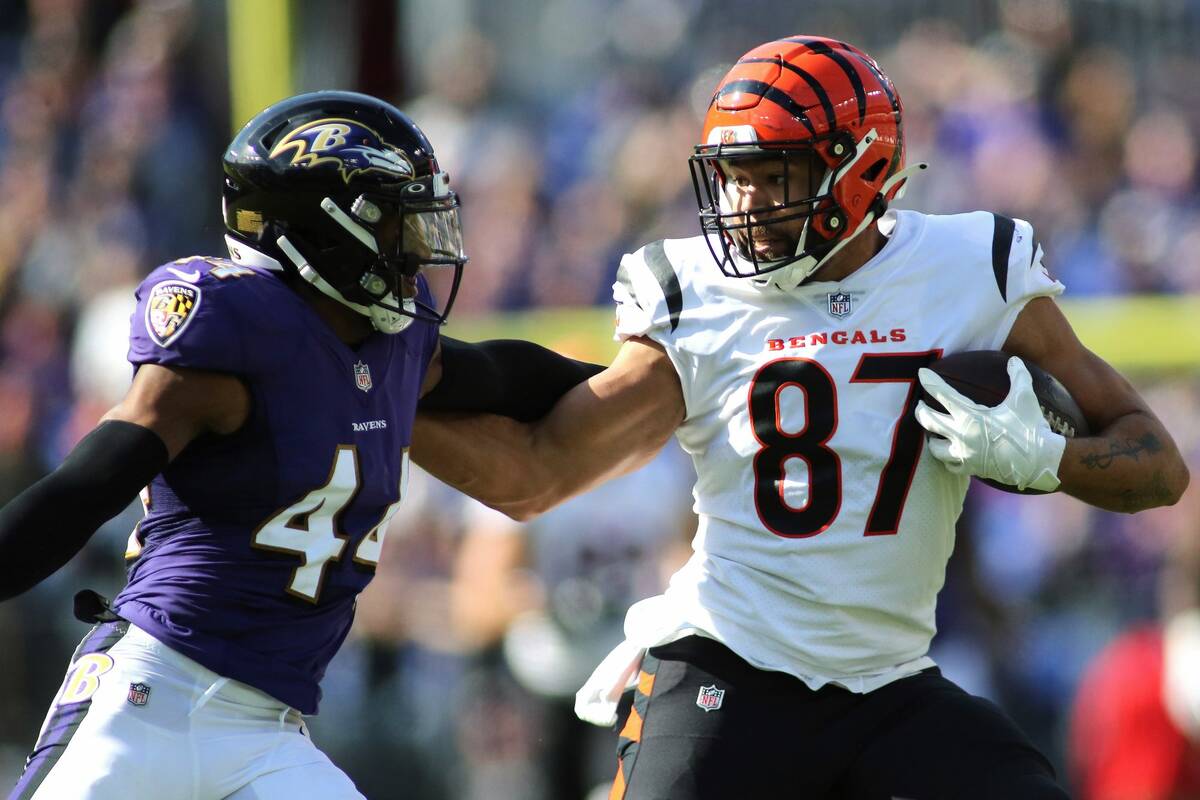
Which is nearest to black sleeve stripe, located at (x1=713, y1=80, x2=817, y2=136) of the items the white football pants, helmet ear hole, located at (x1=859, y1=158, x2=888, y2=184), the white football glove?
helmet ear hole, located at (x1=859, y1=158, x2=888, y2=184)

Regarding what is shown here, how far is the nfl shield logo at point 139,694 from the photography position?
119 inches

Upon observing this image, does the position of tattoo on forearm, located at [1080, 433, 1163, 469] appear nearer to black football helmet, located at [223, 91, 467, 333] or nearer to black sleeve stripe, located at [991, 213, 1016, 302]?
black sleeve stripe, located at [991, 213, 1016, 302]

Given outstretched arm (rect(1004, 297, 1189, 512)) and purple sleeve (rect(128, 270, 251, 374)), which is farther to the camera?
outstretched arm (rect(1004, 297, 1189, 512))

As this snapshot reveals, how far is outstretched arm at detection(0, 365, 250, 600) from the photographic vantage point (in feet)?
9.30

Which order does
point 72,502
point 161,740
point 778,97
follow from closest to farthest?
point 72,502
point 161,740
point 778,97

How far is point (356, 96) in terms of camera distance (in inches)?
134

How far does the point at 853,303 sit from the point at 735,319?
0.25 meters

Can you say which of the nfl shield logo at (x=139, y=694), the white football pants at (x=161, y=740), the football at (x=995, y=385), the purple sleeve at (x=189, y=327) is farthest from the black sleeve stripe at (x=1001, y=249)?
the nfl shield logo at (x=139, y=694)

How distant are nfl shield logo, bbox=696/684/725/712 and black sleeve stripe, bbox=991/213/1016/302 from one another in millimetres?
996

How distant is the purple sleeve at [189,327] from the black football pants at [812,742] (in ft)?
3.66

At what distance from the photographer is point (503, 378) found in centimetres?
381

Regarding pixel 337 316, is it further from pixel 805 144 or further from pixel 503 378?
pixel 805 144

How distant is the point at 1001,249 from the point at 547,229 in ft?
14.9

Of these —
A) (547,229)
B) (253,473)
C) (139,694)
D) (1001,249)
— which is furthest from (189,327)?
(547,229)
